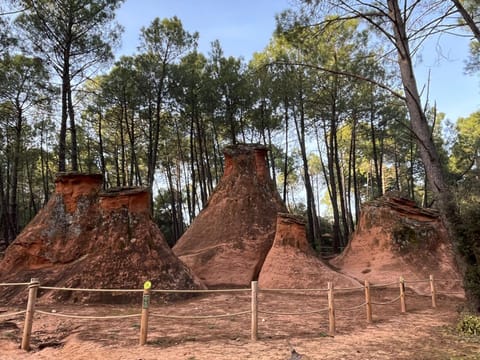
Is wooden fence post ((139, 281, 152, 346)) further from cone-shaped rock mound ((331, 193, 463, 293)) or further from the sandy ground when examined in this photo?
cone-shaped rock mound ((331, 193, 463, 293))

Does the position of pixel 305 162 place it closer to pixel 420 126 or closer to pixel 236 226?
pixel 236 226

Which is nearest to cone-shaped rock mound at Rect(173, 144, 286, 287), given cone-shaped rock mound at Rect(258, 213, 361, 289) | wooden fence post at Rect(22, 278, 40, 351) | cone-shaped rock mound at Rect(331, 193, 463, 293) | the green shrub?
cone-shaped rock mound at Rect(258, 213, 361, 289)

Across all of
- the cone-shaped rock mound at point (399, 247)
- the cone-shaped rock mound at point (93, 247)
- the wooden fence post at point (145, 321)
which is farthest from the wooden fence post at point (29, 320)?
the cone-shaped rock mound at point (399, 247)

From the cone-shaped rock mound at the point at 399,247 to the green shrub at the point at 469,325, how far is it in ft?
17.1

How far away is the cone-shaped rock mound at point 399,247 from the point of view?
11820 mm

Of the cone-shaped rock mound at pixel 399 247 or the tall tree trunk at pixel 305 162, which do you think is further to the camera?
the tall tree trunk at pixel 305 162

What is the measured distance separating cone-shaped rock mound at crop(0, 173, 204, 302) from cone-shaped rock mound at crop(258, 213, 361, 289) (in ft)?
7.73

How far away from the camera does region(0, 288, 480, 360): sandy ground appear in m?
4.83

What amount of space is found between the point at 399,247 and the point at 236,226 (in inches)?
215

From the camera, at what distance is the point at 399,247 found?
12586 millimetres

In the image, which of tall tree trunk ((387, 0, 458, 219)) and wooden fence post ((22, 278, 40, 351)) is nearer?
wooden fence post ((22, 278, 40, 351))

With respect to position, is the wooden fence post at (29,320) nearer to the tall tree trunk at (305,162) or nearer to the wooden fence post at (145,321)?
the wooden fence post at (145,321)

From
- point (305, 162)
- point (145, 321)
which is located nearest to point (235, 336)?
point (145, 321)

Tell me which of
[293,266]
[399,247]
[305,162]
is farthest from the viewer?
[305,162]
